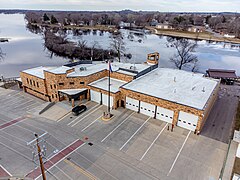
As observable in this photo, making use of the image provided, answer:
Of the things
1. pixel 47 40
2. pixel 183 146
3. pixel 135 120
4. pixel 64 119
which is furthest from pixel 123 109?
pixel 47 40

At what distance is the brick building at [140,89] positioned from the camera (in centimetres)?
2305

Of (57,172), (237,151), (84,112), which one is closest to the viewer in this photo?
(57,172)

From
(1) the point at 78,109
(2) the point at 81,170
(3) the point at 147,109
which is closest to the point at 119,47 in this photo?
(1) the point at 78,109

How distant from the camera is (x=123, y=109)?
89.7 feet

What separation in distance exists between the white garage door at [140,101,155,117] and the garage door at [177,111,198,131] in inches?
142

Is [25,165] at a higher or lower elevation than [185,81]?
lower

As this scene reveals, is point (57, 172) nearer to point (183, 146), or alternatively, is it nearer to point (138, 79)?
point (183, 146)

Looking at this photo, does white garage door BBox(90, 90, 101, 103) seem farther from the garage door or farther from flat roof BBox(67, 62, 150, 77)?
the garage door

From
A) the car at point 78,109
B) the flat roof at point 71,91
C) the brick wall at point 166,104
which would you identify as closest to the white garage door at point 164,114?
the brick wall at point 166,104

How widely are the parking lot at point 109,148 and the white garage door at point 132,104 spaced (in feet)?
2.39

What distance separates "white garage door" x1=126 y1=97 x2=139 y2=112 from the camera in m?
26.2

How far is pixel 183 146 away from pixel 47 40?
7521cm

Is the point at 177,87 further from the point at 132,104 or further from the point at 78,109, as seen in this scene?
the point at 78,109

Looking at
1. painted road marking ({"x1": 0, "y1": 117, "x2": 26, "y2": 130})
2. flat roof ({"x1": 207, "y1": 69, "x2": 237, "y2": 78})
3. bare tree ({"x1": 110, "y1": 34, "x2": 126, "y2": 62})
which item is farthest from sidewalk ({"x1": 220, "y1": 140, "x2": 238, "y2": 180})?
bare tree ({"x1": 110, "y1": 34, "x2": 126, "y2": 62})
